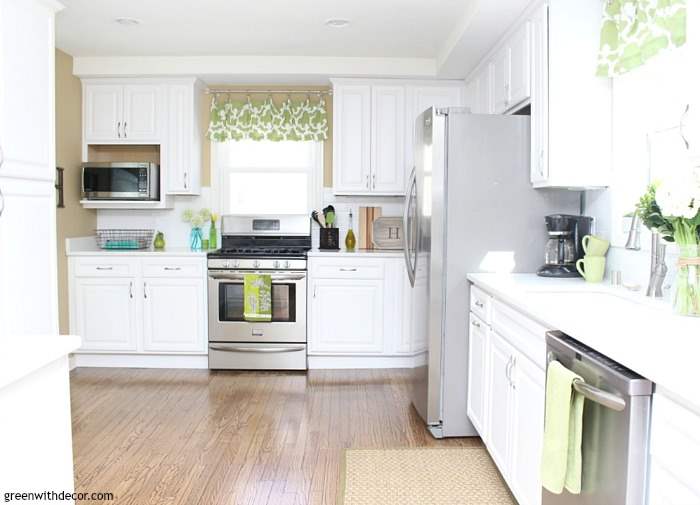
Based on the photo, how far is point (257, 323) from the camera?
14.8 feet

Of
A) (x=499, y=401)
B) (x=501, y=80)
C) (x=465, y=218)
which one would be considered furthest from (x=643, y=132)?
(x=499, y=401)

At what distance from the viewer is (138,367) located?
15.2ft

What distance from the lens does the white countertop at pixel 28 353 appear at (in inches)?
42.5

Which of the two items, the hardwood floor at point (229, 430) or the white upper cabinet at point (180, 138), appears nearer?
the hardwood floor at point (229, 430)

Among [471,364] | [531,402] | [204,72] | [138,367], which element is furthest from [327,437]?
[204,72]

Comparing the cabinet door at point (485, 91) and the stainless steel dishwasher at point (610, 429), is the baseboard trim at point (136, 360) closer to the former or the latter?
the cabinet door at point (485, 91)

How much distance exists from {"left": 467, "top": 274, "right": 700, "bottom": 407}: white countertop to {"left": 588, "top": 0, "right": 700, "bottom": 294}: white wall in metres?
0.27

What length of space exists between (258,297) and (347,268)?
721mm

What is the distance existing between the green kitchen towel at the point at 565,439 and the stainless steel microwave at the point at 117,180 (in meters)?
3.92

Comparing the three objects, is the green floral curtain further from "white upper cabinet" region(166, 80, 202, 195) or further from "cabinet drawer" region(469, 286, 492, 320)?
"white upper cabinet" region(166, 80, 202, 195)

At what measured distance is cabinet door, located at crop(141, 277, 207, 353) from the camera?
4.54m

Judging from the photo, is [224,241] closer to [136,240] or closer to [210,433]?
[136,240]

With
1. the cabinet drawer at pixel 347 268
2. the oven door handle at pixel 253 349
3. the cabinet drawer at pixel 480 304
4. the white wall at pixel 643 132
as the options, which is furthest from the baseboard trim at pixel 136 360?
the white wall at pixel 643 132

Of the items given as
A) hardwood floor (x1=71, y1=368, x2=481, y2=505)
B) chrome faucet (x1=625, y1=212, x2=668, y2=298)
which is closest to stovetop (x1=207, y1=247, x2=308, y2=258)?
hardwood floor (x1=71, y1=368, x2=481, y2=505)
